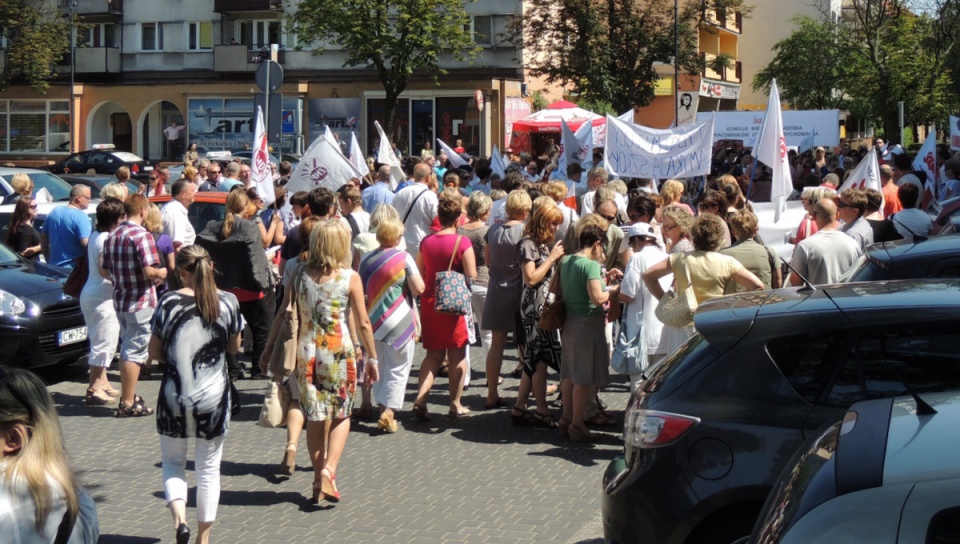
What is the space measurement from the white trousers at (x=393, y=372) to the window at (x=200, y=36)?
135ft

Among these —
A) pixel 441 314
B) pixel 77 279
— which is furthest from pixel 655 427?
pixel 77 279

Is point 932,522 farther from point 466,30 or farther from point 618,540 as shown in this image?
point 466,30

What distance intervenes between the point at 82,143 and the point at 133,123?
2828mm

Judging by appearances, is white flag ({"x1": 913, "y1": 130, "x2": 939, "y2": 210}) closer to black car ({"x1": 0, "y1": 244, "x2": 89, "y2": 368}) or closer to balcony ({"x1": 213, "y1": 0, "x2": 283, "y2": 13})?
black car ({"x1": 0, "y1": 244, "x2": 89, "y2": 368})

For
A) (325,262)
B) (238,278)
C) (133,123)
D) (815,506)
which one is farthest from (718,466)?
(133,123)

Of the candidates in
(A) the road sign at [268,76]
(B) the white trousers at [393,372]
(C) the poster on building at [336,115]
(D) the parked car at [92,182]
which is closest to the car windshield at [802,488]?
(B) the white trousers at [393,372]

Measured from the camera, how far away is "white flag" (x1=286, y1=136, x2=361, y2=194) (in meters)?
12.7

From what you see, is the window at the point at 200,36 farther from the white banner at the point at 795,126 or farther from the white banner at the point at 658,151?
the white banner at the point at 658,151

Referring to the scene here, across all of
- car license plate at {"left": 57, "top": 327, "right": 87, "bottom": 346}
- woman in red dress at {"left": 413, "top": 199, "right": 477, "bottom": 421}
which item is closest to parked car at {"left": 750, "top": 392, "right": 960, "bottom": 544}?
woman in red dress at {"left": 413, "top": 199, "right": 477, "bottom": 421}

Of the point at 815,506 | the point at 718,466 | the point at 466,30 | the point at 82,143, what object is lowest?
the point at 718,466

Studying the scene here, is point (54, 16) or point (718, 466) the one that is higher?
point (54, 16)

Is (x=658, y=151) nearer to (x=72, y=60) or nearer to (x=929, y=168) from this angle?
(x=929, y=168)

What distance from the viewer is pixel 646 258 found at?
840 centimetres

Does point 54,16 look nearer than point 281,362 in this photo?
No
